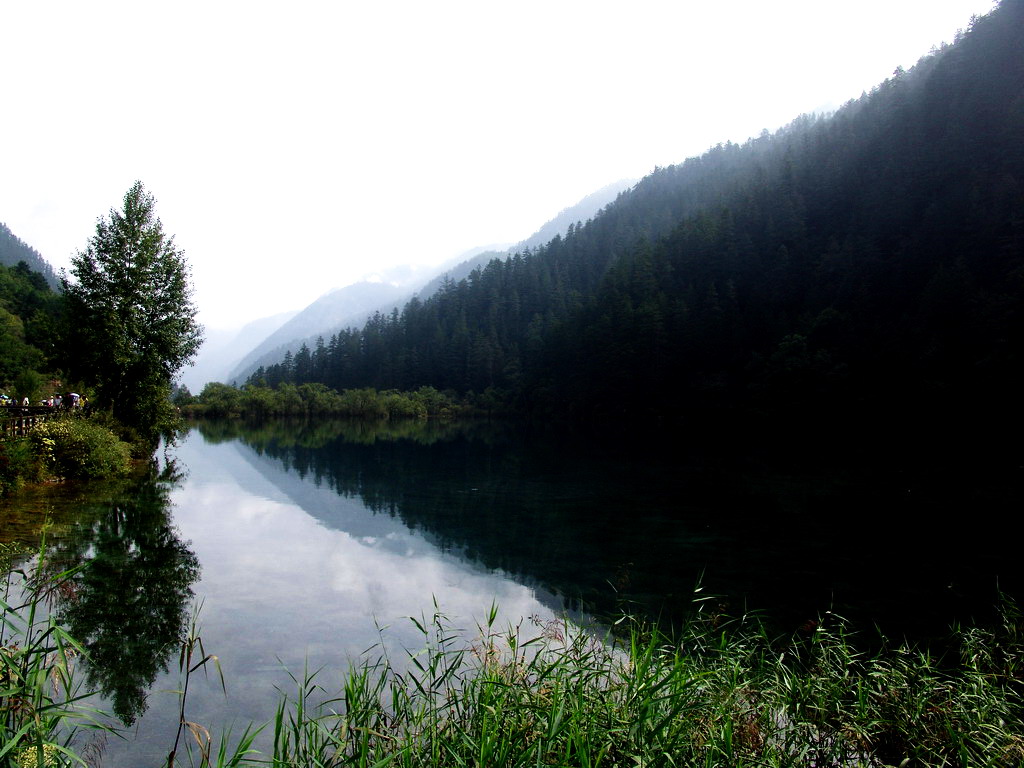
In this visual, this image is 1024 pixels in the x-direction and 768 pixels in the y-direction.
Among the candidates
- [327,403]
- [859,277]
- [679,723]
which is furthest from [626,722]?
[327,403]

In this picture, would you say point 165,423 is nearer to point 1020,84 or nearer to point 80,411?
point 80,411

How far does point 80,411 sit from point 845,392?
5324cm

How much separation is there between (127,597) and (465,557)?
6.94 meters

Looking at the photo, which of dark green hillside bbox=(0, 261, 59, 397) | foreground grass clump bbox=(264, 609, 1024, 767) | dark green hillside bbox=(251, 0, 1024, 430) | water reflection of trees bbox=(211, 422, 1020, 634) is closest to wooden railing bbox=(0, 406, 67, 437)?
dark green hillside bbox=(0, 261, 59, 397)

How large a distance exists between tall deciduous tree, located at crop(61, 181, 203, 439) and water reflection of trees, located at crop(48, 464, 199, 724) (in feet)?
37.3

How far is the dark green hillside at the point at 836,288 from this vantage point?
142 feet

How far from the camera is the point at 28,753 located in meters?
3.48

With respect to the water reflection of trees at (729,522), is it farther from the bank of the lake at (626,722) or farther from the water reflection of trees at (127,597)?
the water reflection of trees at (127,597)

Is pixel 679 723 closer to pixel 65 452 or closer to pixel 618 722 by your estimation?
pixel 618 722

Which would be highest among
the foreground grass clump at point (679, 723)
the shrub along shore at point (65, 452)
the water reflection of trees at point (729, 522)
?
the shrub along shore at point (65, 452)

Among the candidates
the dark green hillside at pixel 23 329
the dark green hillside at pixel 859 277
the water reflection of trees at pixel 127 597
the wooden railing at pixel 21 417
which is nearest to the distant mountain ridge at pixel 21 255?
the dark green hillside at pixel 23 329

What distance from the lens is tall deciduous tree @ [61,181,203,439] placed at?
25.9m

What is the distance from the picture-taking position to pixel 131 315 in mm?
26219

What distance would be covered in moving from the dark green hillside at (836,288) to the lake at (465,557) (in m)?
20.7
